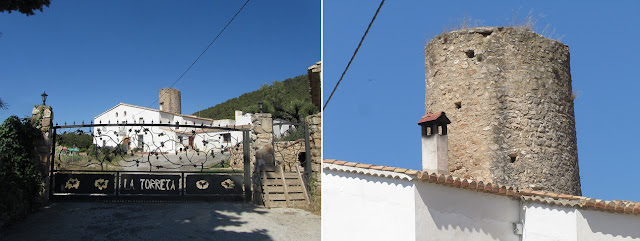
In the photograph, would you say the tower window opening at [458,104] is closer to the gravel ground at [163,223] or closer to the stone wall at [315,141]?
the stone wall at [315,141]

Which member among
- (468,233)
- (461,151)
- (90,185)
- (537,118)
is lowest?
(468,233)

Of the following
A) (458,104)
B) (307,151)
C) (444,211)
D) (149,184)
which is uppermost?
(458,104)

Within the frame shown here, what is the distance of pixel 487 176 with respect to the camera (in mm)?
9781

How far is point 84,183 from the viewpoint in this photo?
867 centimetres

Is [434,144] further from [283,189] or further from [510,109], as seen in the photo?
[283,189]

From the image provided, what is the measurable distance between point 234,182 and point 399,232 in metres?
3.80

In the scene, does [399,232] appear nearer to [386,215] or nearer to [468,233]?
[386,215]

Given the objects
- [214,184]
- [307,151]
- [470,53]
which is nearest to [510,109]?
[470,53]

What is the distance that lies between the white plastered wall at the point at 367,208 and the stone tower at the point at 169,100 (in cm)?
4169

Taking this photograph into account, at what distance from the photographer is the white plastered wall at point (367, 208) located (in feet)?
21.6

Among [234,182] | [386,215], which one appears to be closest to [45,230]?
[234,182]

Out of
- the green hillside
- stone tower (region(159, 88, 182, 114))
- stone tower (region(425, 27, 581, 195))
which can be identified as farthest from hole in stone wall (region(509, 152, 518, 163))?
stone tower (region(159, 88, 182, 114))

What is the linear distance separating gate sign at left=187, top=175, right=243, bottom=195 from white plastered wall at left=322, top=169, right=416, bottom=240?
2.62m

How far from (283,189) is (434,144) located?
3.21 meters
